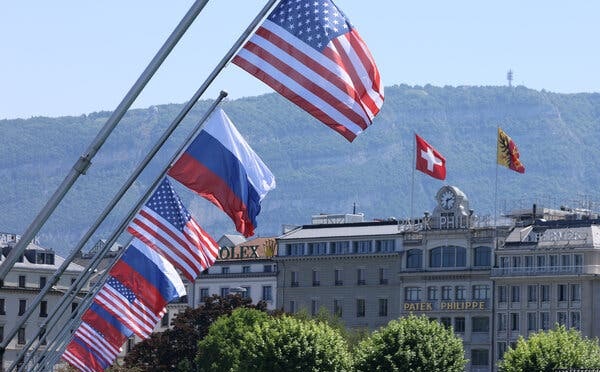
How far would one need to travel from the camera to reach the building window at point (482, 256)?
186625 millimetres

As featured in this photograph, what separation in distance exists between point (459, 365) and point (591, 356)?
11.3 metres

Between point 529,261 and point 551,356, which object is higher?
point 529,261

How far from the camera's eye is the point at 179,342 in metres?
181

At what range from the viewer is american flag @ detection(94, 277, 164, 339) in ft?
236

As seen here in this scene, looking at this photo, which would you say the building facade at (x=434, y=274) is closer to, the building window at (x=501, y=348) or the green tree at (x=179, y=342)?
the building window at (x=501, y=348)

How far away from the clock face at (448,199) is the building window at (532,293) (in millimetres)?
15805

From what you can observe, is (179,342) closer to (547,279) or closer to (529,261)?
(529,261)

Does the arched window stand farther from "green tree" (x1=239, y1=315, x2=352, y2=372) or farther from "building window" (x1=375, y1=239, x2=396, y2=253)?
"green tree" (x1=239, y1=315, x2=352, y2=372)

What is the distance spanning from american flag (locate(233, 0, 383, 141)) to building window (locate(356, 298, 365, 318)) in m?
156

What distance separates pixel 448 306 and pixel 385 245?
41.9ft

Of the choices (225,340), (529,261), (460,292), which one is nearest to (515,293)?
(529,261)

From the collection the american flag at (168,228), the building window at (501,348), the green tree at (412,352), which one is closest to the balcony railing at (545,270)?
the building window at (501,348)

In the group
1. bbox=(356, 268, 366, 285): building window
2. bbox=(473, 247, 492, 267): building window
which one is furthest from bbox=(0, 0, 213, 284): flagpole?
bbox=(356, 268, 366, 285): building window

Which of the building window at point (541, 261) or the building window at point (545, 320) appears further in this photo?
the building window at point (541, 261)
